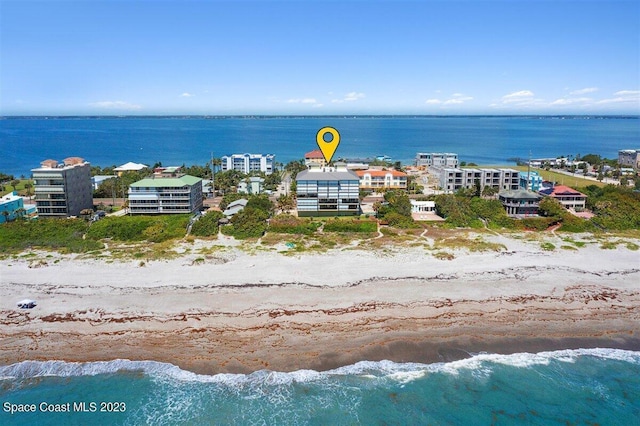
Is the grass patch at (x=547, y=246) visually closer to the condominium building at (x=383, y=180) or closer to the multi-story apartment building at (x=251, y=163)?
the condominium building at (x=383, y=180)

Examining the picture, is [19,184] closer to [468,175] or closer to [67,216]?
[67,216]

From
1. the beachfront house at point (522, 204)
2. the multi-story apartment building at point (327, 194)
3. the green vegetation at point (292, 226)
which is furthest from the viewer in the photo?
the beachfront house at point (522, 204)

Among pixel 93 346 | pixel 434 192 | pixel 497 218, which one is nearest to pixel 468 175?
pixel 434 192

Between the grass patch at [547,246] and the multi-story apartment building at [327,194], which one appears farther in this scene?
the multi-story apartment building at [327,194]

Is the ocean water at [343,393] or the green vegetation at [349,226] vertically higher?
the green vegetation at [349,226]

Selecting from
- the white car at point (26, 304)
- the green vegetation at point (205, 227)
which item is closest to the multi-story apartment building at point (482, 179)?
the green vegetation at point (205, 227)

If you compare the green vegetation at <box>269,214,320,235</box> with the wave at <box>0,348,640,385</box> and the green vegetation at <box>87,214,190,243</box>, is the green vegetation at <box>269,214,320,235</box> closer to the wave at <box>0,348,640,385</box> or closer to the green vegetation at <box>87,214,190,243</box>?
the green vegetation at <box>87,214,190,243</box>
